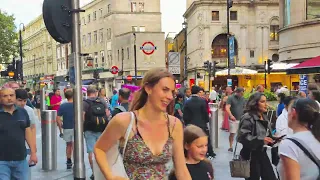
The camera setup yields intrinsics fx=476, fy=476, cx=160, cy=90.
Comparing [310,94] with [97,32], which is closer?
[310,94]

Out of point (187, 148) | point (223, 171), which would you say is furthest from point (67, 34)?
point (223, 171)

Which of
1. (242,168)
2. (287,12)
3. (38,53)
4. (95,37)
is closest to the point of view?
(242,168)

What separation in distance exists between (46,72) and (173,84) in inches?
3736

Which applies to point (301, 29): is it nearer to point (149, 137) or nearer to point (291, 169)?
point (291, 169)

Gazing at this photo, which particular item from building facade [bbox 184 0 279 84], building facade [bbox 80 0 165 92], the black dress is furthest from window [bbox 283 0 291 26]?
the black dress

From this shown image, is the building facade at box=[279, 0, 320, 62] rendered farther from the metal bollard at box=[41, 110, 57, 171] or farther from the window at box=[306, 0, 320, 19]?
the metal bollard at box=[41, 110, 57, 171]

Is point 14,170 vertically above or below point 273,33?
below

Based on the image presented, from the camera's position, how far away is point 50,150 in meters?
9.55

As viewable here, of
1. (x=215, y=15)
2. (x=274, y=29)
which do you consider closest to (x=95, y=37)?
(x=215, y=15)

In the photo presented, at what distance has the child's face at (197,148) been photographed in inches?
157

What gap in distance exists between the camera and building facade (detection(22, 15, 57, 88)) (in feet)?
297

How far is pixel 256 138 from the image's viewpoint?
6219 mm

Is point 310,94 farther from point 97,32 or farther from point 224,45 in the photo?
point 97,32

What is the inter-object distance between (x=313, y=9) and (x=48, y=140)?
25.1 metres
